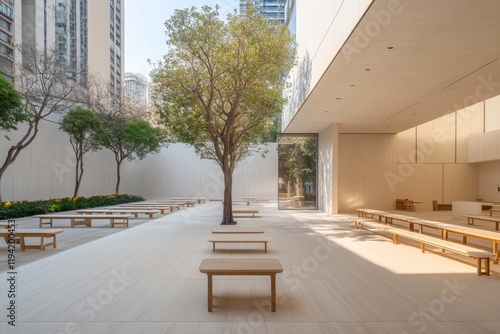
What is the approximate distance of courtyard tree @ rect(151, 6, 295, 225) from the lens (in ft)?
36.8

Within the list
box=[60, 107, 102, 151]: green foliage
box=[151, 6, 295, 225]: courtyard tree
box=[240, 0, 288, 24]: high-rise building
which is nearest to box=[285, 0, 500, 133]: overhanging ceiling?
box=[151, 6, 295, 225]: courtyard tree

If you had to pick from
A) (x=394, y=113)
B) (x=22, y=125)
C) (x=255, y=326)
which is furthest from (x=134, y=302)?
(x=22, y=125)

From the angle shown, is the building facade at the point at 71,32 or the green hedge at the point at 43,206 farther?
the building facade at the point at 71,32

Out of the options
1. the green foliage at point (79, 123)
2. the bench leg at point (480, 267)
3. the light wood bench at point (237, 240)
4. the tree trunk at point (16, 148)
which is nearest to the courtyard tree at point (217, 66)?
the light wood bench at point (237, 240)

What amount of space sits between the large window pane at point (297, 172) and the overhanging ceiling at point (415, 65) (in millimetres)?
4399

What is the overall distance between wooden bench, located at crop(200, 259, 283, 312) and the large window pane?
14.1m

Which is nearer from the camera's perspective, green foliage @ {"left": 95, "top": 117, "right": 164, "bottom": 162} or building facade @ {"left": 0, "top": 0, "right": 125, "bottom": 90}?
green foliage @ {"left": 95, "top": 117, "right": 164, "bottom": 162}

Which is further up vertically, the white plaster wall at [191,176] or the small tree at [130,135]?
the small tree at [130,135]

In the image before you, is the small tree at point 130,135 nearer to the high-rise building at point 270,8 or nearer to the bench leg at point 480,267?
the high-rise building at point 270,8

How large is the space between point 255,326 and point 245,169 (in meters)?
25.5

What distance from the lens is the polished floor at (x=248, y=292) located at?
152 inches

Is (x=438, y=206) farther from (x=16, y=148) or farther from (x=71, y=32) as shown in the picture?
(x=71, y=32)

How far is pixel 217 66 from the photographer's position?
1191 cm

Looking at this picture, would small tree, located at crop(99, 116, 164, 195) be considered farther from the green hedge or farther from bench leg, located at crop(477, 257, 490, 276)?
bench leg, located at crop(477, 257, 490, 276)
